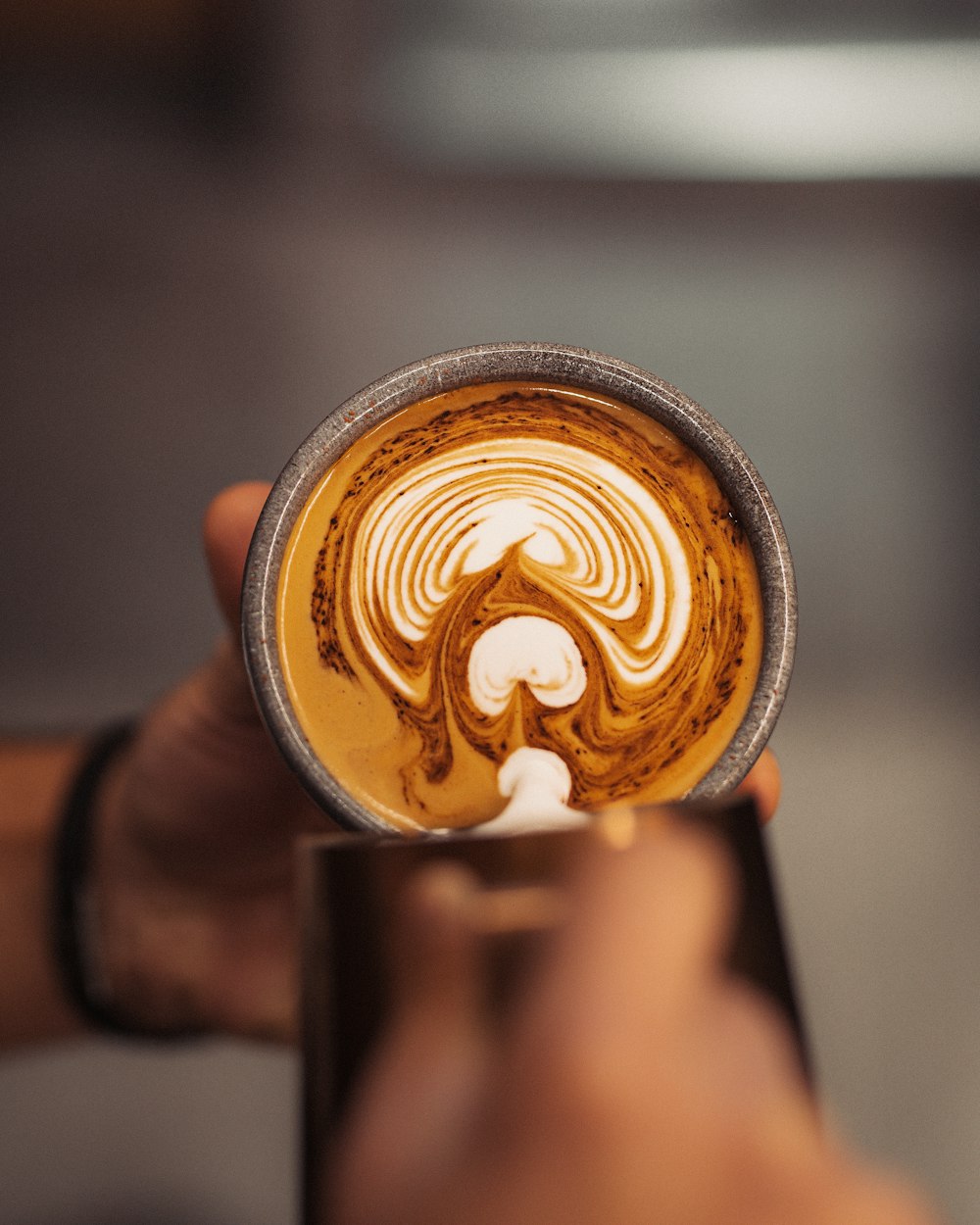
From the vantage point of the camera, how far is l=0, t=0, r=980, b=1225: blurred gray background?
103cm

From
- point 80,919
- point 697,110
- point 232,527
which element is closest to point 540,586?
point 232,527

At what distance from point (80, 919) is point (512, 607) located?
0.57m

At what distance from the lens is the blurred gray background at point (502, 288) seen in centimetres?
103

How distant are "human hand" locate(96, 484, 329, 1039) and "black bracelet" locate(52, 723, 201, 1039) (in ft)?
0.04

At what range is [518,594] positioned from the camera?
63 centimetres

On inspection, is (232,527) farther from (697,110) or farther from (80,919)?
(697,110)

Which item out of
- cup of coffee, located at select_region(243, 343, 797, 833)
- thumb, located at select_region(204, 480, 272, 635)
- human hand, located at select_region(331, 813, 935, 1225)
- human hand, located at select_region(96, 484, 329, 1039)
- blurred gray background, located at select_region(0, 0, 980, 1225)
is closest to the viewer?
human hand, located at select_region(331, 813, 935, 1225)

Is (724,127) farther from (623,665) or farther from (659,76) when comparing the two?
(623,665)

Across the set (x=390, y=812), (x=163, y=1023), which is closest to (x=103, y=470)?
(x=163, y=1023)

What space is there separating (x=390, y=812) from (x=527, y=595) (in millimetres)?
149

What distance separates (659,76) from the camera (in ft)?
3.57

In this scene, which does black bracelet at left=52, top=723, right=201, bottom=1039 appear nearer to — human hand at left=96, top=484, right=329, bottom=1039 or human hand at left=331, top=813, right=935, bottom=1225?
human hand at left=96, top=484, right=329, bottom=1039

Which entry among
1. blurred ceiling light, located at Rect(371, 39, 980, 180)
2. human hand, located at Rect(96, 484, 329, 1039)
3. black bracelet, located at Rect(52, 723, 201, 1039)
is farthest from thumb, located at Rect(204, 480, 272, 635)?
blurred ceiling light, located at Rect(371, 39, 980, 180)

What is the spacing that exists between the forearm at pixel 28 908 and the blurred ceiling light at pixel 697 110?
730 millimetres
